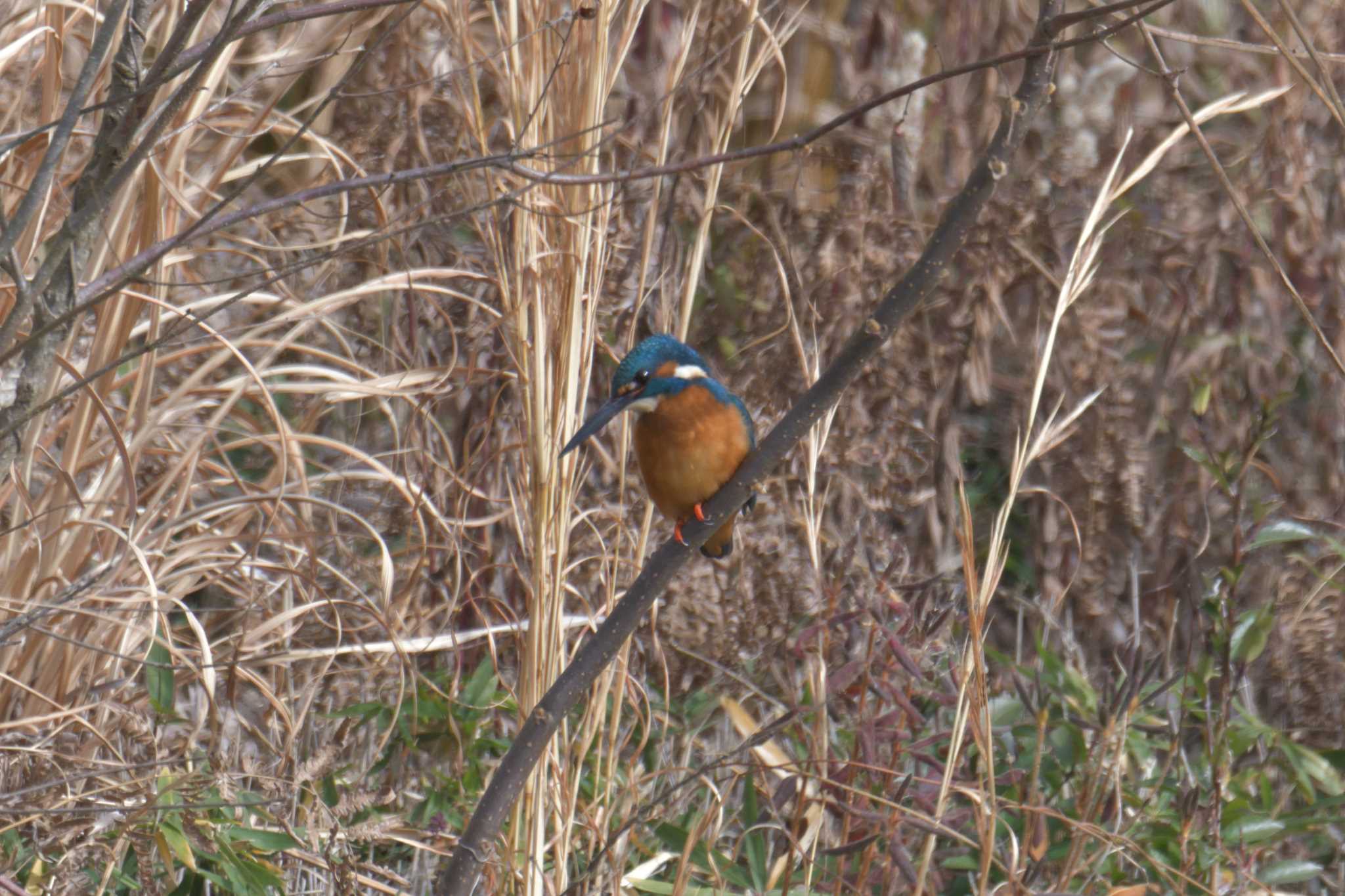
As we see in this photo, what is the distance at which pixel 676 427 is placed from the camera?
2436 mm

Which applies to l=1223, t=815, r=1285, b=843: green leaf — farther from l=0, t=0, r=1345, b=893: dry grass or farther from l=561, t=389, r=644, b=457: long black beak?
l=561, t=389, r=644, b=457: long black beak

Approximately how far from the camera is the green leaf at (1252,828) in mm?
2508

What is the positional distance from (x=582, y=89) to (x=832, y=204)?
176 cm

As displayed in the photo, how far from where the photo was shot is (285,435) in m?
2.31

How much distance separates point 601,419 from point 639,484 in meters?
1.24

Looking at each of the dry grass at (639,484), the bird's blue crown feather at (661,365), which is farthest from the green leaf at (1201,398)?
the bird's blue crown feather at (661,365)

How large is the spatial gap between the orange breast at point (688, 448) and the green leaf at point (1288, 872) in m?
1.33

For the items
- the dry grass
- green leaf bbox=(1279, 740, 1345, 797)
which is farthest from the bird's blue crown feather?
green leaf bbox=(1279, 740, 1345, 797)

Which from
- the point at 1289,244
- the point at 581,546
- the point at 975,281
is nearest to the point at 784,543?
the point at 581,546

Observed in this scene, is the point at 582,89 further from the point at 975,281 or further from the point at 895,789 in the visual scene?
the point at 975,281

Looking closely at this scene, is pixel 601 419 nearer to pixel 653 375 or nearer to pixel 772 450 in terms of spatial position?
pixel 653 375

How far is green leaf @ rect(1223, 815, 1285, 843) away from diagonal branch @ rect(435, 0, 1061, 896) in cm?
134

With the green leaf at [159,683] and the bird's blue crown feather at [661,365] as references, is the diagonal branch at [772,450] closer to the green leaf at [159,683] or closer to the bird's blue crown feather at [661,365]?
the bird's blue crown feather at [661,365]

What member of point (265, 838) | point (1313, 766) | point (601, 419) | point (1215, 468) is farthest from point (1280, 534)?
point (265, 838)
